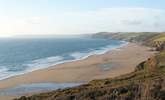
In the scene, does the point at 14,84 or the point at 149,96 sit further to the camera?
the point at 14,84

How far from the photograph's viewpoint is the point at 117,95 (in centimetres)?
2759

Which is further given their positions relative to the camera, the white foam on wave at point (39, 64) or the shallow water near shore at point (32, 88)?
the white foam on wave at point (39, 64)

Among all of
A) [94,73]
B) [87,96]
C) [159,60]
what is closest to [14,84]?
[94,73]

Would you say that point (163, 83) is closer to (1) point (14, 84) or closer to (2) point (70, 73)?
(1) point (14, 84)

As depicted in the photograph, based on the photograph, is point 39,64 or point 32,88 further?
point 39,64

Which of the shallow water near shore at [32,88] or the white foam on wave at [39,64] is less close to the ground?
the white foam on wave at [39,64]

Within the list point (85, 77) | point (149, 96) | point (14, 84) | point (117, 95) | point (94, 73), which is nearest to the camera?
point (149, 96)

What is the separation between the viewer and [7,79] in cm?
5953

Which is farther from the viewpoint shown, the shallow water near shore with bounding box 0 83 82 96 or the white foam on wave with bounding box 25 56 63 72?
the white foam on wave with bounding box 25 56 63 72

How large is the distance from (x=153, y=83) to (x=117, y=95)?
11.0ft

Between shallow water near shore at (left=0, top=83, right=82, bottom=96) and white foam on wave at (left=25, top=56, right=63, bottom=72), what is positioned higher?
white foam on wave at (left=25, top=56, right=63, bottom=72)

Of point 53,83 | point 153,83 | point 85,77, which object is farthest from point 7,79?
point 153,83

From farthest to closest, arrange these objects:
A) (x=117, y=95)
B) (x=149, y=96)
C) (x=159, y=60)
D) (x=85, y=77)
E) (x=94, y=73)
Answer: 1. (x=94, y=73)
2. (x=85, y=77)
3. (x=159, y=60)
4. (x=117, y=95)
5. (x=149, y=96)

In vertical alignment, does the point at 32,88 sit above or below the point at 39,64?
below
